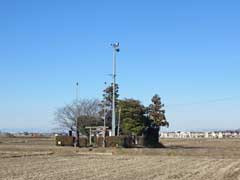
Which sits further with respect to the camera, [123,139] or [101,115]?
[101,115]

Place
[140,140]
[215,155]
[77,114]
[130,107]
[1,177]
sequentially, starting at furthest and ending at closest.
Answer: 1. [77,114]
2. [130,107]
3. [140,140]
4. [215,155]
5. [1,177]

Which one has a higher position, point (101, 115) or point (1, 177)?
point (101, 115)

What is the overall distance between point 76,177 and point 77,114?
216ft

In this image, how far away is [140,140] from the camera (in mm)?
77562

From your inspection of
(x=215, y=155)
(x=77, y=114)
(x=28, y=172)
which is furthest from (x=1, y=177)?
(x=77, y=114)

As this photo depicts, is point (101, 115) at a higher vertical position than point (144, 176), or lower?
higher

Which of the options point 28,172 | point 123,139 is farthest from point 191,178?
point 123,139

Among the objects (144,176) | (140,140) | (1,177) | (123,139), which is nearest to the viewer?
(1,177)

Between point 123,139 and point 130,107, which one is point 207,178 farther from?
point 130,107

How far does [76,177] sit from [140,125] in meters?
56.6

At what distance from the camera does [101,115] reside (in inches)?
3698

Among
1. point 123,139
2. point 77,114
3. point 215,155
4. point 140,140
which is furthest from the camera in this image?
point 77,114

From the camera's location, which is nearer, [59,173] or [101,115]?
[59,173]

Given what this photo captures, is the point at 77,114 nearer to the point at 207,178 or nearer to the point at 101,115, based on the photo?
the point at 101,115
